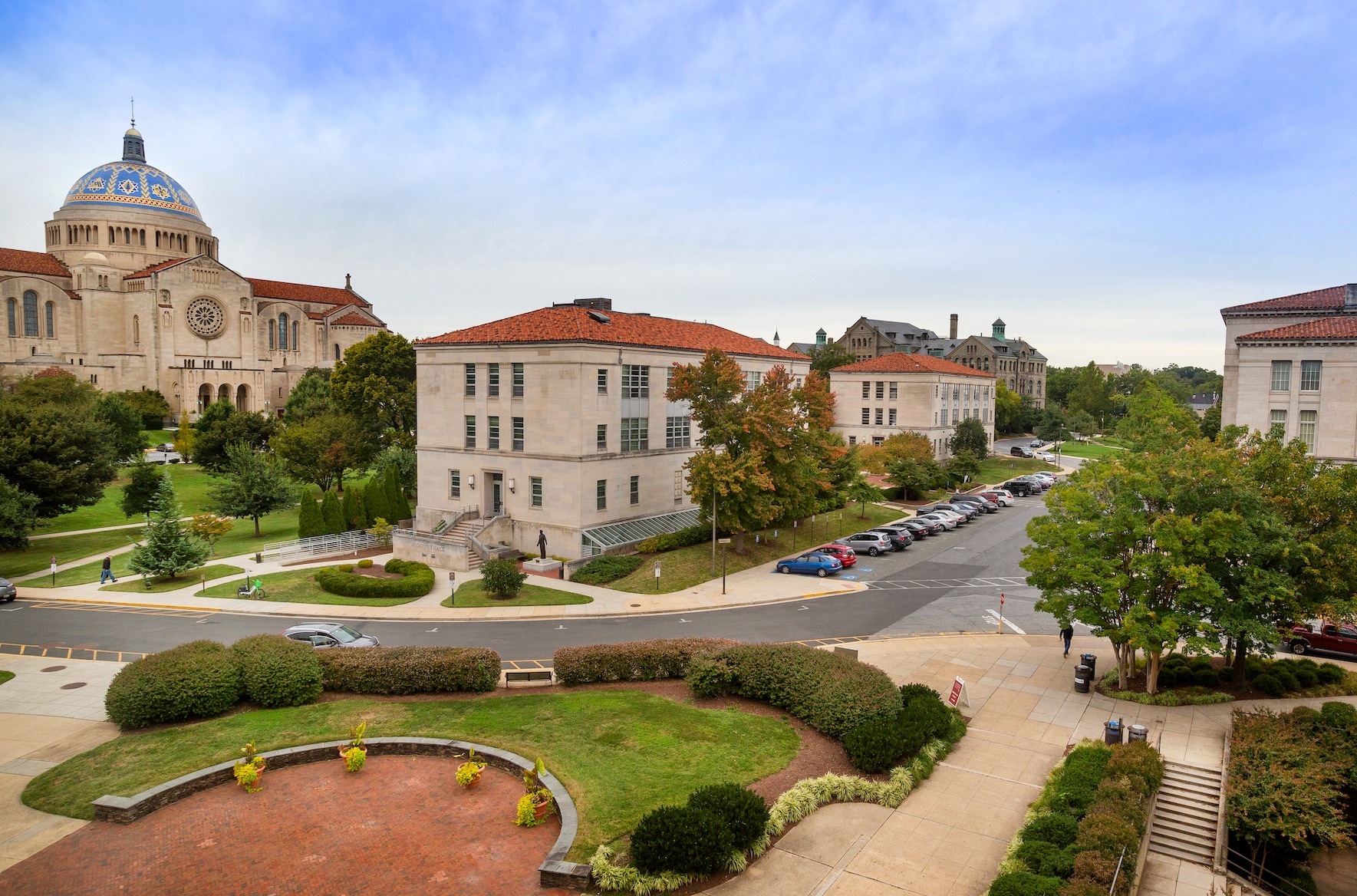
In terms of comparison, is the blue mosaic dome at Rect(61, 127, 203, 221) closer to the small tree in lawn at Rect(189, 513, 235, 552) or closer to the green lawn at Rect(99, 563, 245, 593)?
the small tree in lawn at Rect(189, 513, 235, 552)

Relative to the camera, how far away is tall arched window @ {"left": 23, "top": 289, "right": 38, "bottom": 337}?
104 meters

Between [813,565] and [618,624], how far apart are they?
12962mm

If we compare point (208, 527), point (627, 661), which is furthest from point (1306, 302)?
point (208, 527)

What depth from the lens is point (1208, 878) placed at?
1719cm

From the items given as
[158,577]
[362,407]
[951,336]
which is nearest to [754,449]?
[158,577]

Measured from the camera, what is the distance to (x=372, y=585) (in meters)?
37.3

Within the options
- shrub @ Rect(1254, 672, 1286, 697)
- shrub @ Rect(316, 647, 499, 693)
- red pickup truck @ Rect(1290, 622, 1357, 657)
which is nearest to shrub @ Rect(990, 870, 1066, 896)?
shrub @ Rect(316, 647, 499, 693)

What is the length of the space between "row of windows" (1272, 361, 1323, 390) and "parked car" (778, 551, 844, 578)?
A: 25.2m

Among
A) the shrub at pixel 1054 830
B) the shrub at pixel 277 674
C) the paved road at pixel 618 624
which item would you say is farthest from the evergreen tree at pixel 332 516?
the shrub at pixel 1054 830

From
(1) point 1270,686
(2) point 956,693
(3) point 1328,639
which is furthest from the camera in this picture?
(3) point 1328,639

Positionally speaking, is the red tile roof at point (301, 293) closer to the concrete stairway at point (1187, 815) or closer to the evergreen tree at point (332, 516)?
the evergreen tree at point (332, 516)

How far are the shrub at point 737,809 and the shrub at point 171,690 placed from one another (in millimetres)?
12924

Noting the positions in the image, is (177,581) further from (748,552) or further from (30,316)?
(30,316)

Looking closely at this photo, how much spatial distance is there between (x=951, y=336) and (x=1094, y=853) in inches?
5177
